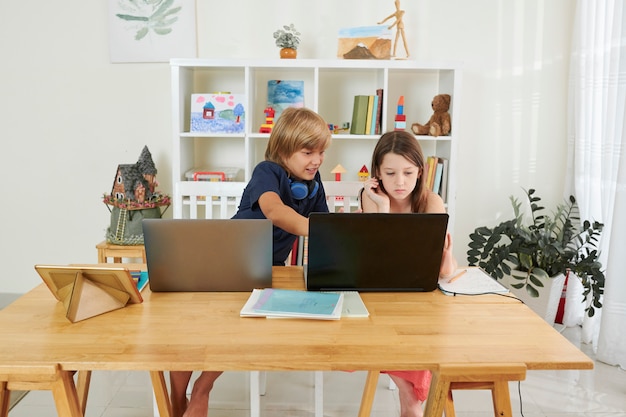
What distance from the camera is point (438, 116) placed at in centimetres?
308

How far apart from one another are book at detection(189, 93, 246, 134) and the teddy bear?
0.93 metres

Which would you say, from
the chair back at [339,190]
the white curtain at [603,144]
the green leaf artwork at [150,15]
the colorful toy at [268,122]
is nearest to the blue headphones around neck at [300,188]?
the chair back at [339,190]

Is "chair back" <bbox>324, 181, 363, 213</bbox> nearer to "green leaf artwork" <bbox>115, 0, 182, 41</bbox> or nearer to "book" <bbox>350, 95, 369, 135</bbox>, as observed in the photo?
"book" <bbox>350, 95, 369, 135</bbox>

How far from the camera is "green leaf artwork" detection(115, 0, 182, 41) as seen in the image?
324 centimetres

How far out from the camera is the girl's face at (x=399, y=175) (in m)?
1.87

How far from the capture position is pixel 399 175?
187 cm

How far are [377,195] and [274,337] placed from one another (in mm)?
771

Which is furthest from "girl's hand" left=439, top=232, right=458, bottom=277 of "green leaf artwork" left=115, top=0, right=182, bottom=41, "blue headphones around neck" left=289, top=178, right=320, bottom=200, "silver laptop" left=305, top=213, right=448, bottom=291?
"green leaf artwork" left=115, top=0, right=182, bottom=41

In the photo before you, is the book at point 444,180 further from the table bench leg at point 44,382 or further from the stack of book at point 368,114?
the table bench leg at point 44,382

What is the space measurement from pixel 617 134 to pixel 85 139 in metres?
2.79

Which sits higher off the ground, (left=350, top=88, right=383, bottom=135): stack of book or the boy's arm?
(left=350, top=88, right=383, bottom=135): stack of book

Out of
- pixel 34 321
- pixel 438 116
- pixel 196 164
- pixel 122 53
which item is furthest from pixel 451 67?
pixel 34 321

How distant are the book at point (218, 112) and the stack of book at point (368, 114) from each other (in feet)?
1.93

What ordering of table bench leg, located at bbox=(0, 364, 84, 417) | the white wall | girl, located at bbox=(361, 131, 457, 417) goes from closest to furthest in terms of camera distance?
table bench leg, located at bbox=(0, 364, 84, 417), girl, located at bbox=(361, 131, 457, 417), the white wall
